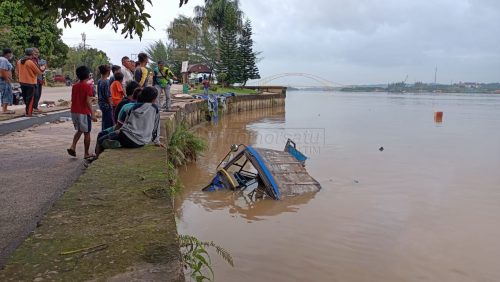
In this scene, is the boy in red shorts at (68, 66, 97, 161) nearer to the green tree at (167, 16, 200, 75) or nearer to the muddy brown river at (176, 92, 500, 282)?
the muddy brown river at (176, 92, 500, 282)

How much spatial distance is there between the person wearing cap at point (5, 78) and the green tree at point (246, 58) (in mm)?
32068

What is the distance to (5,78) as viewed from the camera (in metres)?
9.93

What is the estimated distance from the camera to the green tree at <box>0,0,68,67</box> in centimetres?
2645

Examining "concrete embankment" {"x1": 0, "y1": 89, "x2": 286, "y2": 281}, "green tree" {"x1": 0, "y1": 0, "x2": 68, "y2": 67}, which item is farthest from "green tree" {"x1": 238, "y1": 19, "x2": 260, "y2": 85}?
"concrete embankment" {"x1": 0, "y1": 89, "x2": 286, "y2": 281}

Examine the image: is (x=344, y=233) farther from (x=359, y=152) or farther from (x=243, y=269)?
(x=359, y=152)

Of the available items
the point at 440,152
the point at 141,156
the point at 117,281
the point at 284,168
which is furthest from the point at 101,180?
the point at 440,152

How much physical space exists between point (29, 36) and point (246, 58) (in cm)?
1928

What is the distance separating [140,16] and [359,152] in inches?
484

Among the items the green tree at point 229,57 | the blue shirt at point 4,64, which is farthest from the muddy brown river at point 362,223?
the green tree at point 229,57

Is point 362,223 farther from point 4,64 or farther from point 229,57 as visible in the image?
point 229,57

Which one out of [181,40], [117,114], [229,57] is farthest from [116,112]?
[181,40]

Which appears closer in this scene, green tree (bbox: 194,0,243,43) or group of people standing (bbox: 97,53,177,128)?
group of people standing (bbox: 97,53,177,128)

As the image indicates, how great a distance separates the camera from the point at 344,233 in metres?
6.43

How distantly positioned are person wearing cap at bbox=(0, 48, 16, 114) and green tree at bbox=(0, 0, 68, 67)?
17.2 meters
